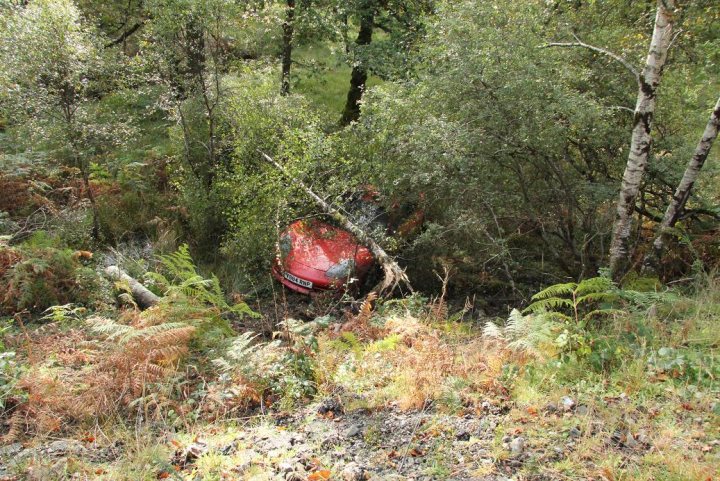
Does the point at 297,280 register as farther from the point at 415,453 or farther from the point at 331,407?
the point at 415,453

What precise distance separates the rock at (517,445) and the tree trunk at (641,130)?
13.6 feet

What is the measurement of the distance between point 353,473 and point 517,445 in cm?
122

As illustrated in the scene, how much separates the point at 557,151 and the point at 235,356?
216 inches

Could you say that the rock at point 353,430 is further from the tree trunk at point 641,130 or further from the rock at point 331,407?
the tree trunk at point 641,130

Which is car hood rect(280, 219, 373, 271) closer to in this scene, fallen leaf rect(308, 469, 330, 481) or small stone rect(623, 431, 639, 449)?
fallen leaf rect(308, 469, 330, 481)

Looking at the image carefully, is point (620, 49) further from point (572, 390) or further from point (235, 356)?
point (235, 356)

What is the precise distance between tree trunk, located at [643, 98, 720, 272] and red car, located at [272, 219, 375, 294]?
4.43m

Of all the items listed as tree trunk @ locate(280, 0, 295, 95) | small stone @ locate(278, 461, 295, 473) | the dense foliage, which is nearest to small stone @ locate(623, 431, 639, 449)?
the dense foliage

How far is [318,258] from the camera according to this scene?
876 centimetres

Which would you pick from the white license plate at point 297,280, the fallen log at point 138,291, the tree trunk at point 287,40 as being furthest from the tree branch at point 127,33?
the white license plate at point 297,280

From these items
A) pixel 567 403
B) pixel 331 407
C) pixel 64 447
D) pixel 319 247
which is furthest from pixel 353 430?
pixel 319 247

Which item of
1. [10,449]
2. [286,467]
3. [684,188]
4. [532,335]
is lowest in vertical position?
[10,449]

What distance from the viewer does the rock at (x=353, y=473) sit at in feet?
11.6

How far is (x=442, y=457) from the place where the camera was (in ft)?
12.1
